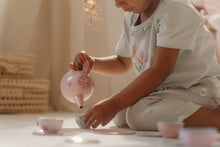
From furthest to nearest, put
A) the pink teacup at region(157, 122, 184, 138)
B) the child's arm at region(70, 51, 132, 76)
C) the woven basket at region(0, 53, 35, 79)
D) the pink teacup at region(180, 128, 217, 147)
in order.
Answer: the woven basket at region(0, 53, 35, 79) < the child's arm at region(70, 51, 132, 76) < the pink teacup at region(157, 122, 184, 138) < the pink teacup at region(180, 128, 217, 147)

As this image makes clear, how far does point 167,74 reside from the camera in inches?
38.3

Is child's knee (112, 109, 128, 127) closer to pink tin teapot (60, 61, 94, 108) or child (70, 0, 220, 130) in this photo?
child (70, 0, 220, 130)

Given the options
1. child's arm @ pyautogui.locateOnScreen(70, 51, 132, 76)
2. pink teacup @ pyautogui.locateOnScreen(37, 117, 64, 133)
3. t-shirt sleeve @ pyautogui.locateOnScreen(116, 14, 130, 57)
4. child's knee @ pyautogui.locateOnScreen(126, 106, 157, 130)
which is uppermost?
t-shirt sleeve @ pyautogui.locateOnScreen(116, 14, 130, 57)

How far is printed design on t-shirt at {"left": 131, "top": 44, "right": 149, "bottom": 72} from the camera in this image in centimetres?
108

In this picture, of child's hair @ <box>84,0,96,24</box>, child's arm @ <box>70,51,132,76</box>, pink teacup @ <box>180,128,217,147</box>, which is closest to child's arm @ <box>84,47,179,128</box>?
child's arm @ <box>70,51,132,76</box>

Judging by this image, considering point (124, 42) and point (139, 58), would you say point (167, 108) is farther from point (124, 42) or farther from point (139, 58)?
point (124, 42)

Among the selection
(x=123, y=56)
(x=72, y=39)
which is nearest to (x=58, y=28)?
(x=72, y=39)

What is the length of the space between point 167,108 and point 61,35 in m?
1.20

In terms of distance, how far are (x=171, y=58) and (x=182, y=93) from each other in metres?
0.11

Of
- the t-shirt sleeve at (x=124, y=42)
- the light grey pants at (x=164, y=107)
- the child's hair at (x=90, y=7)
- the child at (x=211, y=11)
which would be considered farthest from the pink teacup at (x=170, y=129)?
the child's hair at (x=90, y=7)

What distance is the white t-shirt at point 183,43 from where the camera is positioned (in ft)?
3.21

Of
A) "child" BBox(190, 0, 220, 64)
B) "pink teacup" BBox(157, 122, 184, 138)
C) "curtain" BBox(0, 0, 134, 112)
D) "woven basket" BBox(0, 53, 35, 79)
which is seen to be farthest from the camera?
"curtain" BBox(0, 0, 134, 112)

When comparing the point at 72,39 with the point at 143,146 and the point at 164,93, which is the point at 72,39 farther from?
the point at 143,146

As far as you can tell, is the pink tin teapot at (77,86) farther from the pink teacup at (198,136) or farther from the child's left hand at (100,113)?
the pink teacup at (198,136)
